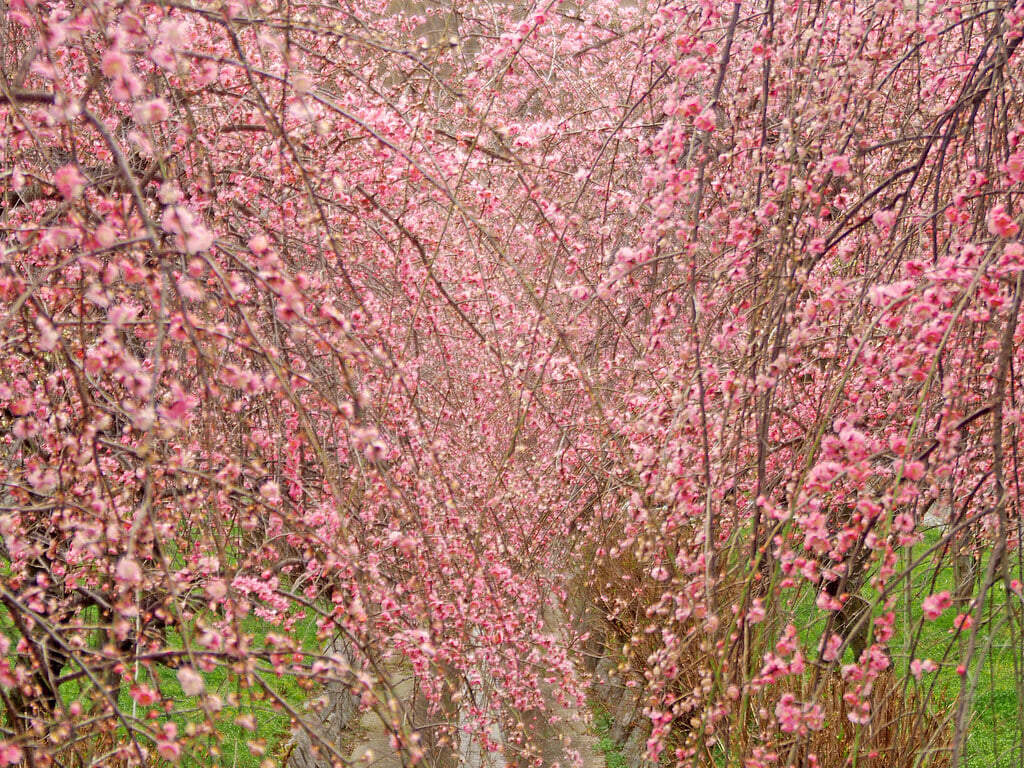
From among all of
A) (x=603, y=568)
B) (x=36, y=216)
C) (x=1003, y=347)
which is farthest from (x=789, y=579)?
(x=603, y=568)

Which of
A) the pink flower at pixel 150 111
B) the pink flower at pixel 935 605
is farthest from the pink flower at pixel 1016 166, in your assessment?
the pink flower at pixel 150 111

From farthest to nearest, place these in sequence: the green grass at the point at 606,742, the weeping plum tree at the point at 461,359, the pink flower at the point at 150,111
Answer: the green grass at the point at 606,742
the weeping plum tree at the point at 461,359
the pink flower at the point at 150,111

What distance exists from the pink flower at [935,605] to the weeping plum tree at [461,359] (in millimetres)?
15

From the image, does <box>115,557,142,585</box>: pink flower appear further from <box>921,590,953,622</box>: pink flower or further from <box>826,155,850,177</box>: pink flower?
<box>826,155,850,177</box>: pink flower

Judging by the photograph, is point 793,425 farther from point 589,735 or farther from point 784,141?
point 589,735

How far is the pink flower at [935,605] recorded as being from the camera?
6.17ft

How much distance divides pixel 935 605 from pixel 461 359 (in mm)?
3843

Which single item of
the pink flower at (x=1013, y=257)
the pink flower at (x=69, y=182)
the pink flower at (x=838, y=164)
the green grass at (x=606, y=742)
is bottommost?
the green grass at (x=606, y=742)

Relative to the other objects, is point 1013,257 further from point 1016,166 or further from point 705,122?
point 705,122

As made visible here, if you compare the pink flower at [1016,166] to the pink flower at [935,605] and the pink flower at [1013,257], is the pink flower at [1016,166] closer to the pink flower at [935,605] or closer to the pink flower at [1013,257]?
the pink flower at [1013,257]

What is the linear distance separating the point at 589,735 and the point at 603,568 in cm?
152

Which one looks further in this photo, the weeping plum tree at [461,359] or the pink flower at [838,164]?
the pink flower at [838,164]

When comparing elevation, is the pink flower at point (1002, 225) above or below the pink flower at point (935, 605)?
above

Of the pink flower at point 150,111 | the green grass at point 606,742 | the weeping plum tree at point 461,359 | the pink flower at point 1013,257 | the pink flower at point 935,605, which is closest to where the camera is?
the pink flower at point 150,111
